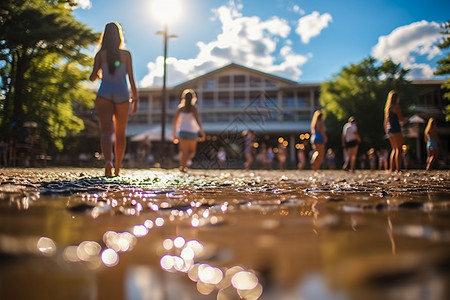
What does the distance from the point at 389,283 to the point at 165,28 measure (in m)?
19.6

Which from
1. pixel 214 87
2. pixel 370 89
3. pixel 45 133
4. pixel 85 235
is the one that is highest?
pixel 214 87

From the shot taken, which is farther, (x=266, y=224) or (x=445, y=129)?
(x=445, y=129)

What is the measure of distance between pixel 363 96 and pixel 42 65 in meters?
25.5

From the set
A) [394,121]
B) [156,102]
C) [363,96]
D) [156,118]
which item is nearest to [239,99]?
[156,102]

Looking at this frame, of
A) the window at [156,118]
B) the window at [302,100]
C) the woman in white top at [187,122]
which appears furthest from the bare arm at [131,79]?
the window at [156,118]

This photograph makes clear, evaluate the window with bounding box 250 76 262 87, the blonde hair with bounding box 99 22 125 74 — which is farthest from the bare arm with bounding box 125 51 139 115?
the window with bounding box 250 76 262 87

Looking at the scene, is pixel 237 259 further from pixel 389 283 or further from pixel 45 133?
pixel 45 133

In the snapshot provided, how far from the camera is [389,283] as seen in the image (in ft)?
1.90

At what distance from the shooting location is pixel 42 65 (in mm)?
19531

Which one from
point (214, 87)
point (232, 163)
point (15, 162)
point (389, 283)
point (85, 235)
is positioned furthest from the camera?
point (214, 87)

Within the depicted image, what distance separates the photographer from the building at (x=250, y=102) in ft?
117

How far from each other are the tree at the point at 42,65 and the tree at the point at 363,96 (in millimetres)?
21534

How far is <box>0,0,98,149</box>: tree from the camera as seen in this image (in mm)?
15151

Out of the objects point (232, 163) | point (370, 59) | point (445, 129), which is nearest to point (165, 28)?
point (232, 163)
